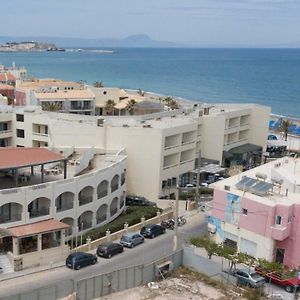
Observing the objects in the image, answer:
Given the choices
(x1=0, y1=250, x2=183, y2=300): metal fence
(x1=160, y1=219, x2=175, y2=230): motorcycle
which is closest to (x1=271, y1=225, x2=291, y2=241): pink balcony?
(x1=0, y1=250, x2=183, y2=300): metal fence

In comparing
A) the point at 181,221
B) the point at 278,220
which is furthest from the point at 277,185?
the point at 181,221

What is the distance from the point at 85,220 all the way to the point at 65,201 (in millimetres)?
3171

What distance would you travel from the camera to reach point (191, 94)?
19588 cm

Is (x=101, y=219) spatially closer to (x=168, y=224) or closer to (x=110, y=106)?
(x=168, y=224)

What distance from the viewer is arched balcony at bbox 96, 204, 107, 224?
1744 inches

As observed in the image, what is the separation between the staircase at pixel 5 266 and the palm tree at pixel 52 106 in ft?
126

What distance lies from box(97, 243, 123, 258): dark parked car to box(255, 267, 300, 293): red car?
34.1ft

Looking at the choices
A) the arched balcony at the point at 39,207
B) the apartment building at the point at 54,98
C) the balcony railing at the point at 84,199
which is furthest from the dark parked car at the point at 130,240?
the apartment building at the point at 54,98

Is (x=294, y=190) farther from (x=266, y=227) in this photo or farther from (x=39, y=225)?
(x=39, y=225)

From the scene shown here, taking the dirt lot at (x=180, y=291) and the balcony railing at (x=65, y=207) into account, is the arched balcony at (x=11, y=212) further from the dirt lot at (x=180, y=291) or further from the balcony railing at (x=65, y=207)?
the dirt lot at (x=180, y=291)

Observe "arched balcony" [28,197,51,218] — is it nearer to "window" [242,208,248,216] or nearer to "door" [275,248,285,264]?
"window" [242,208,248,216]

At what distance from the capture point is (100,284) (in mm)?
31438

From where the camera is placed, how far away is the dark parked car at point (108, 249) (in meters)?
37.8

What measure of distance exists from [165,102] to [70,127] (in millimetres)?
34670
